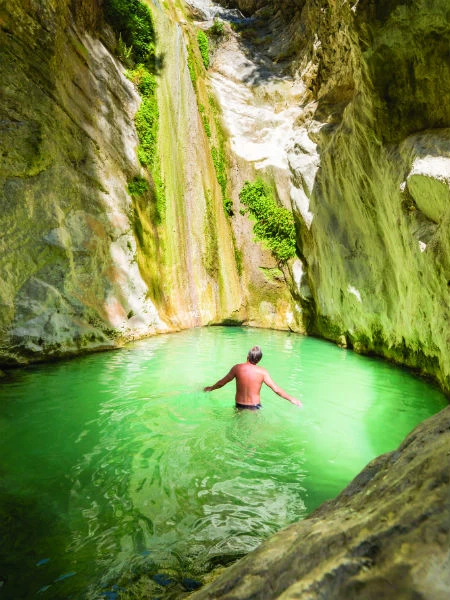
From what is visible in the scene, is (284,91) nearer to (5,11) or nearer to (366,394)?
(5,11)

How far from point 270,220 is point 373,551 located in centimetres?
1592

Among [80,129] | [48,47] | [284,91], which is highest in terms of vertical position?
[284,91]

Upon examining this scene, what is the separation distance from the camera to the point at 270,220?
16484 millimetres

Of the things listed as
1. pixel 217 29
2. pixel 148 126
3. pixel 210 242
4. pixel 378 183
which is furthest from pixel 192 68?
pixel 378 183

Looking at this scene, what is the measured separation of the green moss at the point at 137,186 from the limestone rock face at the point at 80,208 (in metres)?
0.20

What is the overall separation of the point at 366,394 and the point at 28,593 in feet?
20.1

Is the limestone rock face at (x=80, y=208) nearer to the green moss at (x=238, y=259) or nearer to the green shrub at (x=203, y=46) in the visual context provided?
the green moss at (x=238, y=259)

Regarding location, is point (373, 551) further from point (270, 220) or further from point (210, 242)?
point (270, 220)

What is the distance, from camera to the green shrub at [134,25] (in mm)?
13625

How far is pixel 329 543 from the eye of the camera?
4.20 ft

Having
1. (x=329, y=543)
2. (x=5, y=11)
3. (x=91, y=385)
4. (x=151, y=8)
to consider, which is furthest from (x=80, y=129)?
(x=329, y=543)

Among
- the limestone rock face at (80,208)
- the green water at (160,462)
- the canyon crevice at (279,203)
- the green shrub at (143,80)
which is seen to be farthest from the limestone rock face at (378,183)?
the green shrub at (143,80)

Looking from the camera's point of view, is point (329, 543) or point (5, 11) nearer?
point (329, 543)

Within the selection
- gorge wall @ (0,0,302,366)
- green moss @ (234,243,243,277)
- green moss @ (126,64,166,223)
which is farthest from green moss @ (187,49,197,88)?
green moss @ (234,243,243,277)
